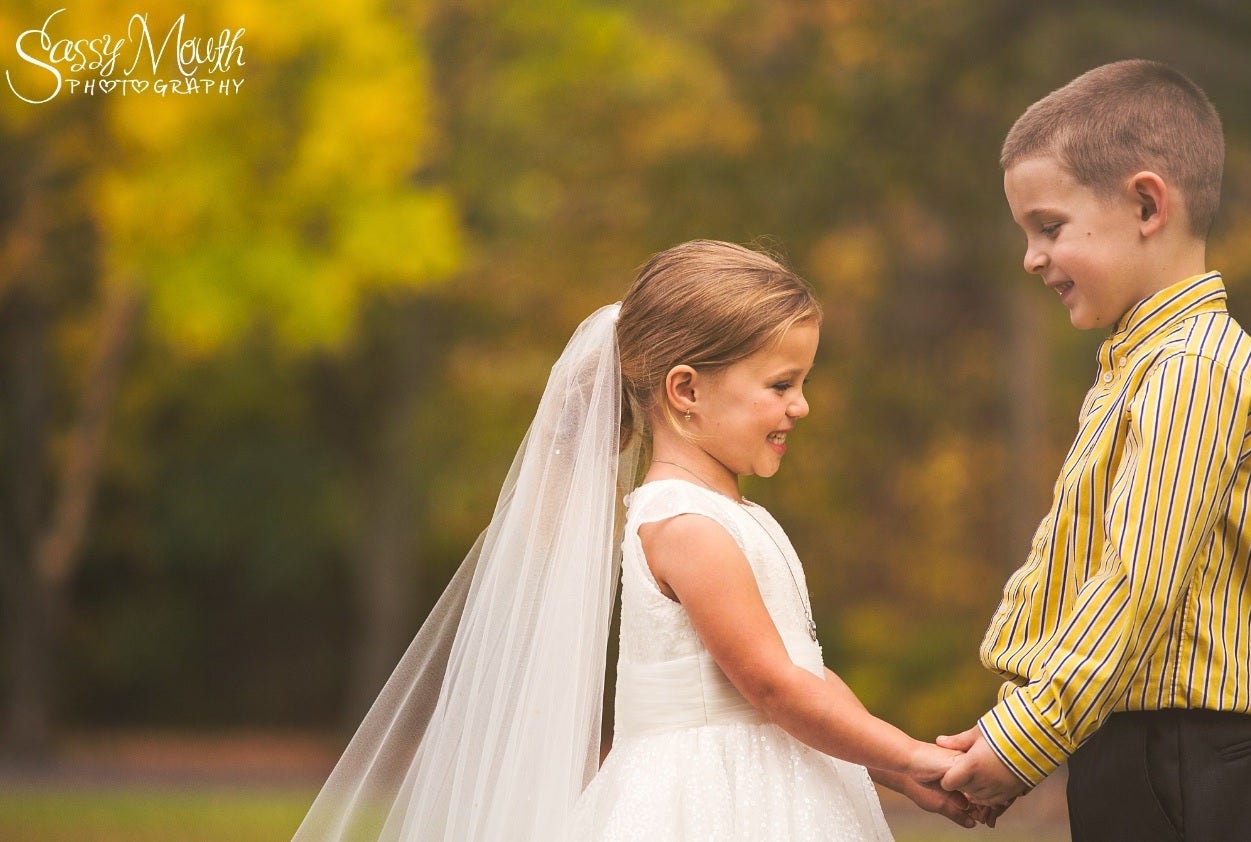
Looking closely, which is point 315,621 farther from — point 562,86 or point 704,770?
point 704,770

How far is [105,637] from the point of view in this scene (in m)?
18.1

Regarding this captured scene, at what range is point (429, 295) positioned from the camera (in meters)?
15.8

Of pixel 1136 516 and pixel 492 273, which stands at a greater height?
pixel 492 273

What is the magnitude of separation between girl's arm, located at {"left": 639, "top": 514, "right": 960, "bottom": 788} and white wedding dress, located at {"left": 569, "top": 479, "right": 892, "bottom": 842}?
0.07 metres

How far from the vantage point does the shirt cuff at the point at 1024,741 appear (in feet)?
8.84

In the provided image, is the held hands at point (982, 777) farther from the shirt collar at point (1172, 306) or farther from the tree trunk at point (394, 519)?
the tree trunk at point (394, 519)

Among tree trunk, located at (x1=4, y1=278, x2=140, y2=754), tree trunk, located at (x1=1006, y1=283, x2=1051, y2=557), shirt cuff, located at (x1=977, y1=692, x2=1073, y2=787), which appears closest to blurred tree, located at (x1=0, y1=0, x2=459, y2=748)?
tree trunk, located at (x1=4, y1=278, x2=140, y2=754)

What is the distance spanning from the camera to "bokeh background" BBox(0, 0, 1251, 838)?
36.5 ft

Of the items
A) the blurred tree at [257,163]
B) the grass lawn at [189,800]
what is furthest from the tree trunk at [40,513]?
the blurred tree at [257,163]

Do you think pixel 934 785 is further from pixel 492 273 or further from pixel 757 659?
pixel 492 273

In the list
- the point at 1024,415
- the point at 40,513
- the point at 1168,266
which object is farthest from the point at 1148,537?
the point at 40,513

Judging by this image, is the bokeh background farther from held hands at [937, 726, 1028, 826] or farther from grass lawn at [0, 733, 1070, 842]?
held hands at [937, 726, 1028, 826]

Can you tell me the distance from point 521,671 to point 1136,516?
1.40 metres

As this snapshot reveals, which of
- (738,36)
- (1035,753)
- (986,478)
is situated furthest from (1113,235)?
(986,478)
